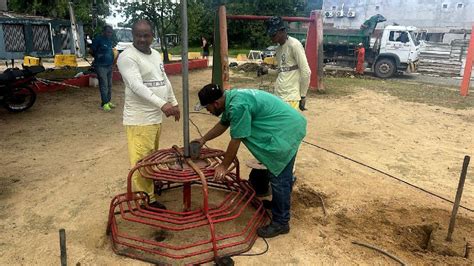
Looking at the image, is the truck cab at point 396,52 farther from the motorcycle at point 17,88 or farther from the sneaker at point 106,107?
the motorcycle at point 17,88

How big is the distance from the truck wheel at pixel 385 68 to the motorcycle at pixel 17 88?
12.9 metres

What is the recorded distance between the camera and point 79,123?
21.6 ft

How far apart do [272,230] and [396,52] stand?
565 inches

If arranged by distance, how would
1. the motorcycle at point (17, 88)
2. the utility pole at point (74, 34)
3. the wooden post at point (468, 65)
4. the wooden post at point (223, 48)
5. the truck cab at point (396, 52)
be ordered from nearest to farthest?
1. the motorcycle at point (17, 88)
2. the wooden post at point (223, 48)
3. the wooden post at point (468, 65)
4. the truck cab at point (396, 52)
5. the utility pole at point (74, 34)

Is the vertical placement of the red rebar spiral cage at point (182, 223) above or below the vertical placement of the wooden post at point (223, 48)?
below

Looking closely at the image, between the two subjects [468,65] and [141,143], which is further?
[468,65]

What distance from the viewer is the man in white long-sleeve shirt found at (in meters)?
3.08

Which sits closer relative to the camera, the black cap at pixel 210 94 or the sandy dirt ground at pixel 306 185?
the black cap at pixel 210 94

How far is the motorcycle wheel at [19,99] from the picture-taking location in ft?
22.6

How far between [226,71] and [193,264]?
16.8 ft

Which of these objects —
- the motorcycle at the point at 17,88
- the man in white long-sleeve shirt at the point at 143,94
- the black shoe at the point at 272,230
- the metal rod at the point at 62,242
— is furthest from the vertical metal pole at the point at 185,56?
the motorcycle at the point at 17,88

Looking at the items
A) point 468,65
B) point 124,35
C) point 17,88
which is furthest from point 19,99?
point 124,35

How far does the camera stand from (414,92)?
11.2 meters

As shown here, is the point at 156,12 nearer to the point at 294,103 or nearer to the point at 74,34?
the point at 74,34
